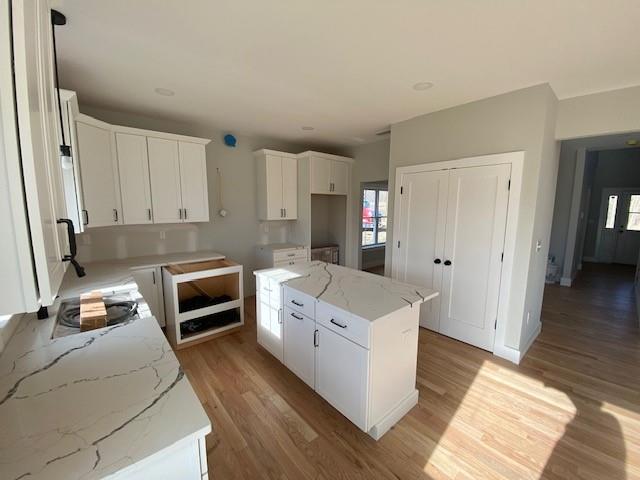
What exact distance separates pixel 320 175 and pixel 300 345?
9.52 ft

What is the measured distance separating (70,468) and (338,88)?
2.74 m

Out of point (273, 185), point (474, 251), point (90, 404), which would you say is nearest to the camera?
point (90, 404)

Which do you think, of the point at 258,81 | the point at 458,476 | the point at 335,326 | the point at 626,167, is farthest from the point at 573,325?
the point at 626,167

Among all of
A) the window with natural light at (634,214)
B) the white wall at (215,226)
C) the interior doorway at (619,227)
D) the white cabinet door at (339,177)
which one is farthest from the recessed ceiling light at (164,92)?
→ the window with natural light at (634,214)

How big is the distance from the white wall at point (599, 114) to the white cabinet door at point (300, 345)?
3043mm

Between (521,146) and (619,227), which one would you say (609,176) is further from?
(521,146)

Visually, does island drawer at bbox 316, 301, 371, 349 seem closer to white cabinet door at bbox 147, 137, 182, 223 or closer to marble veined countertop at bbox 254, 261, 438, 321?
marble veined countertop at bbox 254, 261, 438, 321

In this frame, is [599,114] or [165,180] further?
[165,180]

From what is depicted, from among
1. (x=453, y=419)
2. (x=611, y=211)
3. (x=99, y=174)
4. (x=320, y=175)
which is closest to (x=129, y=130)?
(x=99, y=174)

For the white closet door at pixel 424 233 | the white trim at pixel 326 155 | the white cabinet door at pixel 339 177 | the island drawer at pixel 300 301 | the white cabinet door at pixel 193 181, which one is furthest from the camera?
the white cabinet door at pixel 339 177

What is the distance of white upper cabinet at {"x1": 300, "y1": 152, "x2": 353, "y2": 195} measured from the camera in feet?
14.1

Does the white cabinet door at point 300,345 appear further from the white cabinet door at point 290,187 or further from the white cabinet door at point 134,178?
the white cabinet door at point 290,187

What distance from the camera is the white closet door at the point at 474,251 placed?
2.62 m

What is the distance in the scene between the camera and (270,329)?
260 cm
